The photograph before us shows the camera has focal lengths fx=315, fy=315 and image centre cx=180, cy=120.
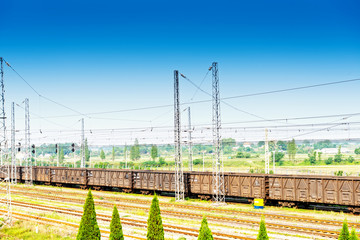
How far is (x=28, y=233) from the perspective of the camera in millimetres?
23625

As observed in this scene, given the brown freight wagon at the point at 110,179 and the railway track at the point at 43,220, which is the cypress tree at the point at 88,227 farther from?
the brown freight wagon at the point at 110,179

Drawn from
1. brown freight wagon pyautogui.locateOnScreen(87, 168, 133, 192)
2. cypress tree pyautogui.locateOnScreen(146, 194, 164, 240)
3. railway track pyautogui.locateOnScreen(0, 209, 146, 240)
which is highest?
cypress tree pyautogui.locateOnScreen(146, 194, 164, 240)

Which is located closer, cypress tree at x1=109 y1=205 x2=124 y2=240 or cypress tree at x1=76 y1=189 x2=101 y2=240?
cypress tree at x1=109 y1=205 x2=124 y2=240

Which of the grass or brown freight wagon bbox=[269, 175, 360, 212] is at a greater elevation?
brown freight wagon bbox=[269, 175, 360, 212]

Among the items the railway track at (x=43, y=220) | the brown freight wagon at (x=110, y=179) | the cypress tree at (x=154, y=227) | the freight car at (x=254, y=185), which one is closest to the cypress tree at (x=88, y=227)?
the cypress tree at (x=154, y=227)

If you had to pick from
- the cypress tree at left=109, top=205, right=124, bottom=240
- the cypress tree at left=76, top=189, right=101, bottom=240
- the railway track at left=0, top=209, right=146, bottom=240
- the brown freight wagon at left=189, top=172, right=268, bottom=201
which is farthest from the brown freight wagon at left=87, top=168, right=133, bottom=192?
the cypress tree at left=109, top=205, right=124, bottom=240

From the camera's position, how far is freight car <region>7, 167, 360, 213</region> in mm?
28516

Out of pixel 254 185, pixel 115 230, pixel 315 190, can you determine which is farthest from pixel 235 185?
pixel 115 230

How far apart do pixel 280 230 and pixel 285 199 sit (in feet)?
29.6

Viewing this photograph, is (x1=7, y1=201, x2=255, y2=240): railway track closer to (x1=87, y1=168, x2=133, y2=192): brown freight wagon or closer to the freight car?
the freight car

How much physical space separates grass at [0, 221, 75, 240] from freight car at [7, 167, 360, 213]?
17376 millimetres

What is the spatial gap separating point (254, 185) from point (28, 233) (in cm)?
2134

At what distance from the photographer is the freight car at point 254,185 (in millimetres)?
28516

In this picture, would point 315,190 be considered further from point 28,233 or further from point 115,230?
point 28,233
